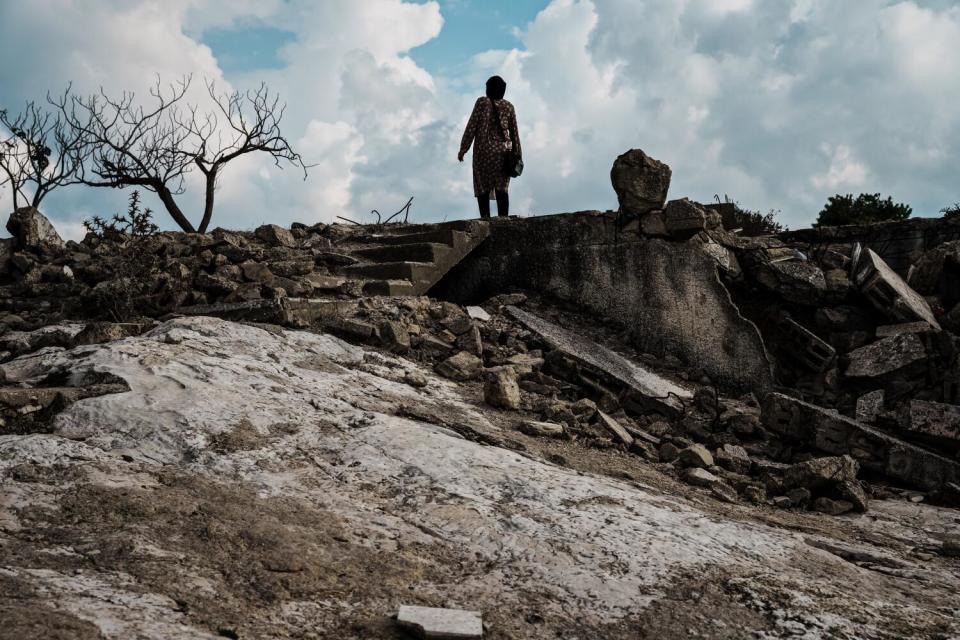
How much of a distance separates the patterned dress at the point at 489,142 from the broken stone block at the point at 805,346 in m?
3.25

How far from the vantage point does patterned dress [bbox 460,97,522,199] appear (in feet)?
28.6

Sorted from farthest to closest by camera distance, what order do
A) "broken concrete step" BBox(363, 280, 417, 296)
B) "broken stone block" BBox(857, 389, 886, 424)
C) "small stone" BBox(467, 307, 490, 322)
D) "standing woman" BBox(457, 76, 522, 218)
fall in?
"standing woman" BBox(457, 76, 522, 218)
"broken concrete step" BBox(363, 280, 417, 296)
"small stone" BBox(467, 307, 490, 322)
"broken stone block" BBox(857, 389, 886, 424)

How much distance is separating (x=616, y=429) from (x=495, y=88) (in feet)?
15.9

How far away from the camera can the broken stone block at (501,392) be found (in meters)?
5.29

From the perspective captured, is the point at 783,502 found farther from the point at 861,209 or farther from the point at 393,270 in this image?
the point at 861,209

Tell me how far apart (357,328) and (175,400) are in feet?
6.94

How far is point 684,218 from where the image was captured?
7.00m

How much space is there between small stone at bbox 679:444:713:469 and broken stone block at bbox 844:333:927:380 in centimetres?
232

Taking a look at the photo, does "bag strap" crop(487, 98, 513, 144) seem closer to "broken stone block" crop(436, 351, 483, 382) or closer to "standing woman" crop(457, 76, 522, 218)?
"standing woman" crop(457, 76, 522, 218)

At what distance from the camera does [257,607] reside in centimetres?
255

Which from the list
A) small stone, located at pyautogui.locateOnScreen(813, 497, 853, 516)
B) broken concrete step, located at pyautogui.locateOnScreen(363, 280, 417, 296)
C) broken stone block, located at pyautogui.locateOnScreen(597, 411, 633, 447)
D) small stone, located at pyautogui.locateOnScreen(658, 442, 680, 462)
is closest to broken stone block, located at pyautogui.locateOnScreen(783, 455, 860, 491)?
small stone, located at pyautogui.locateOnScreen(813, 497, 853, 516)

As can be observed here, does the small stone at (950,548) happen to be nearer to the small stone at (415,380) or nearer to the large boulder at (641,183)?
the small stone at (415,380)

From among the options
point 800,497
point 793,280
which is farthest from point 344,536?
point 793,280

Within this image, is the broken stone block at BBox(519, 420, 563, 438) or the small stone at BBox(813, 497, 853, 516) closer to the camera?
the small stone at BBox(813, 497, 853, 516)
